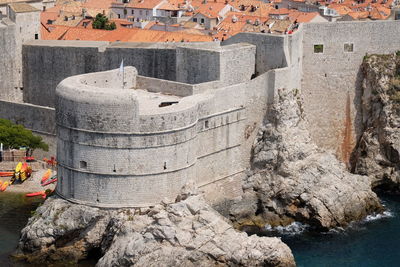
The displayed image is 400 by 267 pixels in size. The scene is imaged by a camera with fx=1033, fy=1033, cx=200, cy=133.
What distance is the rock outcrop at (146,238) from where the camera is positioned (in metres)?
42.6

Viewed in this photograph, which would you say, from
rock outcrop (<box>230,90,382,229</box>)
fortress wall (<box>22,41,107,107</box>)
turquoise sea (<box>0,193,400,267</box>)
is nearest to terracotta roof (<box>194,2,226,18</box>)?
fortress wall (<box>22,41,107,107</box>)

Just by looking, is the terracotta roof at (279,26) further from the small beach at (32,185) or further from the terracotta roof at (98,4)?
the terracotta roof at (98,4)

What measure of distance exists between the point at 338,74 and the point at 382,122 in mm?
3494

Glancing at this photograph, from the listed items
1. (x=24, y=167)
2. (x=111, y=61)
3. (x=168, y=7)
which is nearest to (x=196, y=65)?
(x=111, y=61)

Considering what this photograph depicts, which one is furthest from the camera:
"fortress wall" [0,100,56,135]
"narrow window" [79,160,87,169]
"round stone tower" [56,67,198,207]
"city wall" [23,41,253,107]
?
"fortress wall" [0,100,56,135]

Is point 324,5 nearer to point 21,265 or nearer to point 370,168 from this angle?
point 370,168

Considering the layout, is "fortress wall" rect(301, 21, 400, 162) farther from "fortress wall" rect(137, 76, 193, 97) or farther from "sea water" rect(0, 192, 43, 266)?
"sea water" rect(0, 192, 43, 266)

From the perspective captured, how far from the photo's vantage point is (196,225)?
4328 centimetres

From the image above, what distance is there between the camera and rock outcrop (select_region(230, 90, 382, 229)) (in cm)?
4978

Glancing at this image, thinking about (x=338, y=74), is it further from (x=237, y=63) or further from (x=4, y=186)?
(x=4, y=186)

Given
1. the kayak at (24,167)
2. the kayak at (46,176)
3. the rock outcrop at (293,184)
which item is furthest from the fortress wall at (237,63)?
the kayak at (24,167)

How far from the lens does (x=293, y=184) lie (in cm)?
5022

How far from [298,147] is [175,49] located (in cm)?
827

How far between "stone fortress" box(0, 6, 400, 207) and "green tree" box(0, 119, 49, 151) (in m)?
0.60
